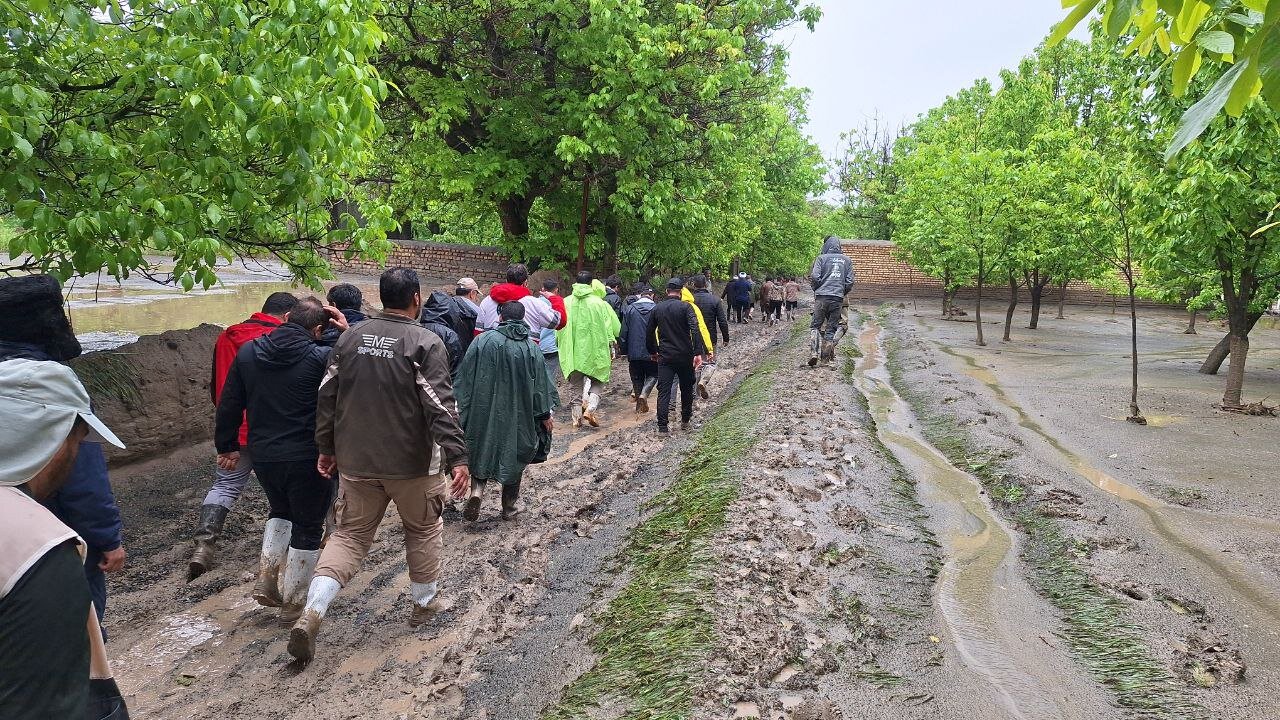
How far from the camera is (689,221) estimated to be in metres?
14.3

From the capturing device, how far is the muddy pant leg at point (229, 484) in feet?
17.4

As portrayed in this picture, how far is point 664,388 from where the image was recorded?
9.48 meters

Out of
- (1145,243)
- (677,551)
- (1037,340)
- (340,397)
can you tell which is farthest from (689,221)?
(1037,340)

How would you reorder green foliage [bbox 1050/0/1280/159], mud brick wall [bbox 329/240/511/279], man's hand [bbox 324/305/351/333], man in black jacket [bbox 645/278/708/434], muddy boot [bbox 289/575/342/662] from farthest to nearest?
mud brick wall [bbox 329/240/511/279]
man in black jacket [bbox 645/278/708/434]
man's hand [bbox 324/305/351/333]
muddy boot [bbox 289/575/342/662]
green foliage [bbox 1050/0/1280/159]

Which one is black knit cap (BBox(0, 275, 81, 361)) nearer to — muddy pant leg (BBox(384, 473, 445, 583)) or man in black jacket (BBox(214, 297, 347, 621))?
man in black jacket (BBox(214, 297, 347, 621))

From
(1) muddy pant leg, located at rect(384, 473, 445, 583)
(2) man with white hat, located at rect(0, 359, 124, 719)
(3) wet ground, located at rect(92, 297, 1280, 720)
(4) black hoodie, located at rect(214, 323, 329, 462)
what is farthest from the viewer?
(4) black hoodie, located at rect(214, 323, 329, 462)

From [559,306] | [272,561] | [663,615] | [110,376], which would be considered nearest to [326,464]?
[272,561]

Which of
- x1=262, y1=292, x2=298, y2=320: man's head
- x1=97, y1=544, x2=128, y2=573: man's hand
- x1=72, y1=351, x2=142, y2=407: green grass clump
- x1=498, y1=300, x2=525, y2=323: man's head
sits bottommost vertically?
x1=97, y1=544, x2=128, y2=573: man's hand

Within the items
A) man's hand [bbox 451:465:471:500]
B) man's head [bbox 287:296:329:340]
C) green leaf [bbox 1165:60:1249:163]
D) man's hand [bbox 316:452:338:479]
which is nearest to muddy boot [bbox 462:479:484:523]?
man's hand [bbox 451:465:471:500]

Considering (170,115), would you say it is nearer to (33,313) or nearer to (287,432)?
(287,432)

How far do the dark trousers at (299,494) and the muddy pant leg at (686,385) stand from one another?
5399 mm

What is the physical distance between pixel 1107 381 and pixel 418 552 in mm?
12951

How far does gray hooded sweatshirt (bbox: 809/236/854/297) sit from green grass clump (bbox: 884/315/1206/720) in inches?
203

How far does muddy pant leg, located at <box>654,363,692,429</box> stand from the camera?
941cm
